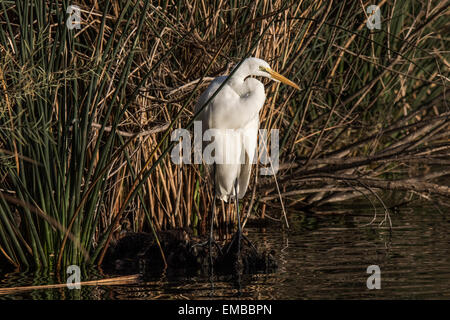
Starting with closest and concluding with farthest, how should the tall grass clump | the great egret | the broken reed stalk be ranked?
the broken reed stalk < the tall grass clump < the great egret

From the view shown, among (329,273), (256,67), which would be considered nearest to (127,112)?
(256,67)

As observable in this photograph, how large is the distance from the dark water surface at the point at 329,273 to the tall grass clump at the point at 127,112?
336mm

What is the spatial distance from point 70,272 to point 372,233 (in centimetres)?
239

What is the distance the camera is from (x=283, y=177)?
616 cm

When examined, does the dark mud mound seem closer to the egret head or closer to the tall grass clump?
the tall grass clump

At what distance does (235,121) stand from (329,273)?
1.27m

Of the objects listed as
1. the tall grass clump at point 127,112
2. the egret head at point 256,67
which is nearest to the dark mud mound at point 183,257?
the tall grass clump at point 127,112

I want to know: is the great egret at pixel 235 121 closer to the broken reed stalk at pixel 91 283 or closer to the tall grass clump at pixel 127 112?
the tall grass clump at pixel 127 112

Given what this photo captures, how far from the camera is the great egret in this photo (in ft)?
15.8

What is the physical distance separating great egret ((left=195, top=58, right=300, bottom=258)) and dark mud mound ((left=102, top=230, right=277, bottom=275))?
177 mm

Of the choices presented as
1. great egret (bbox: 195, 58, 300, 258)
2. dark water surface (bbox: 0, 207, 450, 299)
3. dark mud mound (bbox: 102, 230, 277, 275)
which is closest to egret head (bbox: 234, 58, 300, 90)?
great egret (bbox: 195, 58, 300, 258)

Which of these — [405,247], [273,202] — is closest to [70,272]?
[405,247]

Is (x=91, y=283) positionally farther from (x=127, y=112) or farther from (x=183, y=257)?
(x=127, y=112)
